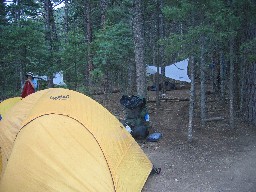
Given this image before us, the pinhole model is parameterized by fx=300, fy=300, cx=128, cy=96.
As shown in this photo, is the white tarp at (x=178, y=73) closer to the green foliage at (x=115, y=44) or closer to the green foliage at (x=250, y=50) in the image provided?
the green foliage at (x=115, y=44)

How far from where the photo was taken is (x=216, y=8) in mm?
8586

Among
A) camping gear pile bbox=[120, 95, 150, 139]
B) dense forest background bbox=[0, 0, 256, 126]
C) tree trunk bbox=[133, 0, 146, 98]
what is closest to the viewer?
dense forest background bbox=[0, 0, 256, 126]

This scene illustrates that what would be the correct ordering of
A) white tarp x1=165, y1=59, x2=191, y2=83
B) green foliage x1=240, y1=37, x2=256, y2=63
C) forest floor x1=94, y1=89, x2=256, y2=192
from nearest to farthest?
forest floor x1=94, y1=89, x2=256, y2=192
green foliage x1=240, y1=37, x2=256, y2=63
white tarp x1=165, y1=59, x2=191, y2=83

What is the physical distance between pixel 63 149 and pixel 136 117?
445 cm

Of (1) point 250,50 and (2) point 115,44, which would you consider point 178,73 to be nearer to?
(2) point 115,44

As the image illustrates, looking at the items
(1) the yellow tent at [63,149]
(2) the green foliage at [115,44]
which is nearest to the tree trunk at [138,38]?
(2) the green foliage at [115,44]

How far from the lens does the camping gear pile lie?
31.4ft

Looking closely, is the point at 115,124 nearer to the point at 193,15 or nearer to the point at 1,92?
the point at 193,15

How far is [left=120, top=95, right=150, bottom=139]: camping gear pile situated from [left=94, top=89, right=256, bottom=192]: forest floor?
0.32 metres

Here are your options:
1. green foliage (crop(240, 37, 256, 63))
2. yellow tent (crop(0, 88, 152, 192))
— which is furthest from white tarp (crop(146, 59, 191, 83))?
yellow tent (crop(0, 88, 152, 192))

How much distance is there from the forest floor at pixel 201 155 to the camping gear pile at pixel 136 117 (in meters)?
0.32

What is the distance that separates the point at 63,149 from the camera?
5516 millimetres

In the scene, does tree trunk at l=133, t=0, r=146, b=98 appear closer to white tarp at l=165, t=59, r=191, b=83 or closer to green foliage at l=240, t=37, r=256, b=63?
green foliage at l=240, t=37, r=256, b=63

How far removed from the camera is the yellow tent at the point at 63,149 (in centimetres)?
529
